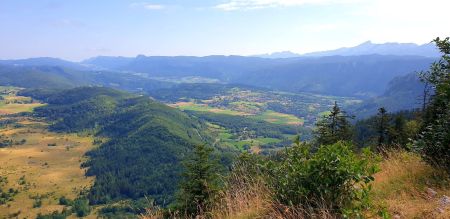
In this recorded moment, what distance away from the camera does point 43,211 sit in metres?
122

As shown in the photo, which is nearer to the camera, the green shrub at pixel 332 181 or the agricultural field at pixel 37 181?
the green shrub at pixel 332 181

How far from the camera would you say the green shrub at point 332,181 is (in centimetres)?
583

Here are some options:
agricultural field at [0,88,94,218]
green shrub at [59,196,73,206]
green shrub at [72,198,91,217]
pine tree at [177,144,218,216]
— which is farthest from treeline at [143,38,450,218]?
green shrub at [59,196,73,206]

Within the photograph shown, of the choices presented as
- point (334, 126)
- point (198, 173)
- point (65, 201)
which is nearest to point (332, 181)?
point (198, 173)


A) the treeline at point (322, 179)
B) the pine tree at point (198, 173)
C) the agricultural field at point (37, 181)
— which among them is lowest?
the agricultural field at point (37, 181)

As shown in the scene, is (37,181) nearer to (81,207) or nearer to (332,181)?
(81,207)

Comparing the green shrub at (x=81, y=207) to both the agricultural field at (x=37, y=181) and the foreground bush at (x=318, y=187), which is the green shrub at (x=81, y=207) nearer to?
the agricultural field at (x=37, y=181)

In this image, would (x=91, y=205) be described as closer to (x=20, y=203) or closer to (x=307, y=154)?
(x=20, y=203)

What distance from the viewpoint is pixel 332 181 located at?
235 inches

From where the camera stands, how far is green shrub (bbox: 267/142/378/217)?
5828 mm

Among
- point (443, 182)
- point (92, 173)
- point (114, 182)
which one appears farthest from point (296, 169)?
point (92, 173)

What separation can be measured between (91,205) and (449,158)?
139 metres

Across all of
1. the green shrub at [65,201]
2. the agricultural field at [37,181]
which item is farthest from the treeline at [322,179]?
the green shrub at [65,201]

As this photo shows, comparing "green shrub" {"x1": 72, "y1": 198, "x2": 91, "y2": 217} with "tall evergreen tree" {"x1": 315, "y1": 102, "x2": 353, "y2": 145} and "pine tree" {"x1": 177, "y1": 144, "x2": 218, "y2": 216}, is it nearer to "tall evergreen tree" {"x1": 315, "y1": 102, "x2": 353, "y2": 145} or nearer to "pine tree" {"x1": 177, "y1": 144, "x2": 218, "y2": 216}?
"tall evergreen tree" {"x1": 315, "y1": 102, "x2": 353, "y2": 145}
